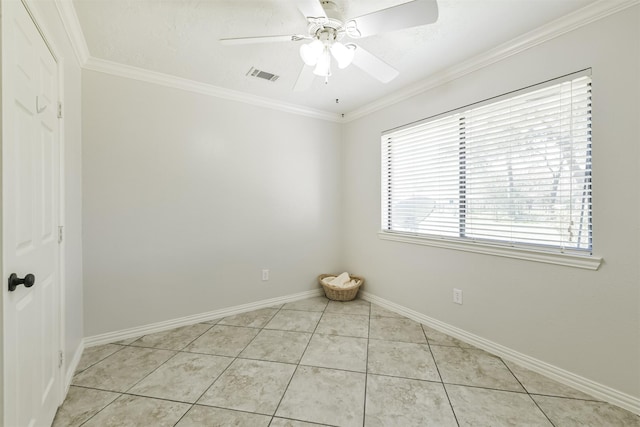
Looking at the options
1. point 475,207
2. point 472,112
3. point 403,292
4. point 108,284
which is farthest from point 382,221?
point 108,284

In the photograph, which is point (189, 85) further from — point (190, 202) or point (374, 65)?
point (374, 65)

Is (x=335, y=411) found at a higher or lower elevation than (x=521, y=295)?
lower

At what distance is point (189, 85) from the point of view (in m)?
2.63

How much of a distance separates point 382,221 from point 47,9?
307cm

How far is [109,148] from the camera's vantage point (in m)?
2.31

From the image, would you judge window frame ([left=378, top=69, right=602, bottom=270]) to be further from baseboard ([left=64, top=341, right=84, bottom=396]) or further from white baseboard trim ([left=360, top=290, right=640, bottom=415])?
baseboard ([left=64, top=341, right=84, bottom=396])

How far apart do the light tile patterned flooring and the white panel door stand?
15.9 inches

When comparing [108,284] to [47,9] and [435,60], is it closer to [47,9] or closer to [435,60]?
[47,9]

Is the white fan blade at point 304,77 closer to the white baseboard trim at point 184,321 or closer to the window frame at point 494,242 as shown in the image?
the window frame at point 494,242

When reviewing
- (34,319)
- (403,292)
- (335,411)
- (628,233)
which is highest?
(628,233)

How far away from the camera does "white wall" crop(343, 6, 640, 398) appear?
1566 millimetres

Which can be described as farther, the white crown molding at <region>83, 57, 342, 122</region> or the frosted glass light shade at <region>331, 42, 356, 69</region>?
the white crown molding at <region>83, 57, 342, 122</region>

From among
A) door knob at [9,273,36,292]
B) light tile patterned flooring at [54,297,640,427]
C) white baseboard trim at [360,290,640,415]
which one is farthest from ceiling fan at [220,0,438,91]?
white baseboard trim at [360,290,640,415]

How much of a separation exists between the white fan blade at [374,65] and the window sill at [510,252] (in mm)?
1539
